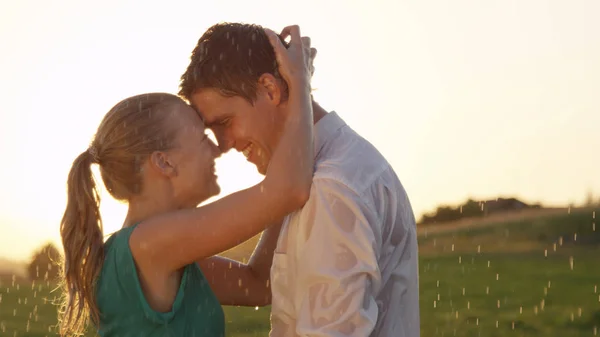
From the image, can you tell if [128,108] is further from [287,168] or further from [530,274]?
[530,274]

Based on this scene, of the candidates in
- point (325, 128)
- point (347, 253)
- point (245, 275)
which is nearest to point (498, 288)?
point (245, 275)

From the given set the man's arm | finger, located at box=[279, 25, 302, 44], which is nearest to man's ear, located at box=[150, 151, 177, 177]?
finger, located at box=[279, 25, 302, 44]

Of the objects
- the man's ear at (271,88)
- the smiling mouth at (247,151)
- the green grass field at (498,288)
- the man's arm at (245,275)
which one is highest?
the man's ear at (271,88)

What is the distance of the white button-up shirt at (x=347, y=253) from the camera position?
3502mm

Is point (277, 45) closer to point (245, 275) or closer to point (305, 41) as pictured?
point (305, 41)

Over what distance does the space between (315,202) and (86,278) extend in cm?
111

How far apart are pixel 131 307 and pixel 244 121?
92 cm

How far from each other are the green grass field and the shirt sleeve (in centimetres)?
428

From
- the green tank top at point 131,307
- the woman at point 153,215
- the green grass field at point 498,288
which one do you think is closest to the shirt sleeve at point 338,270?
the woman at point 153,215

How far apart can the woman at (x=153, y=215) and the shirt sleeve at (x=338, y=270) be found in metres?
0.38

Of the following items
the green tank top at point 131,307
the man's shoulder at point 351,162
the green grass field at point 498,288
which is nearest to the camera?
the man's shoulder at point 351,162

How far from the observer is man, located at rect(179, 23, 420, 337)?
352cm

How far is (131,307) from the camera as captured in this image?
407 cm

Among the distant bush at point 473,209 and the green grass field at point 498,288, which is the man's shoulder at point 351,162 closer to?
the green grass field at point 498,288
